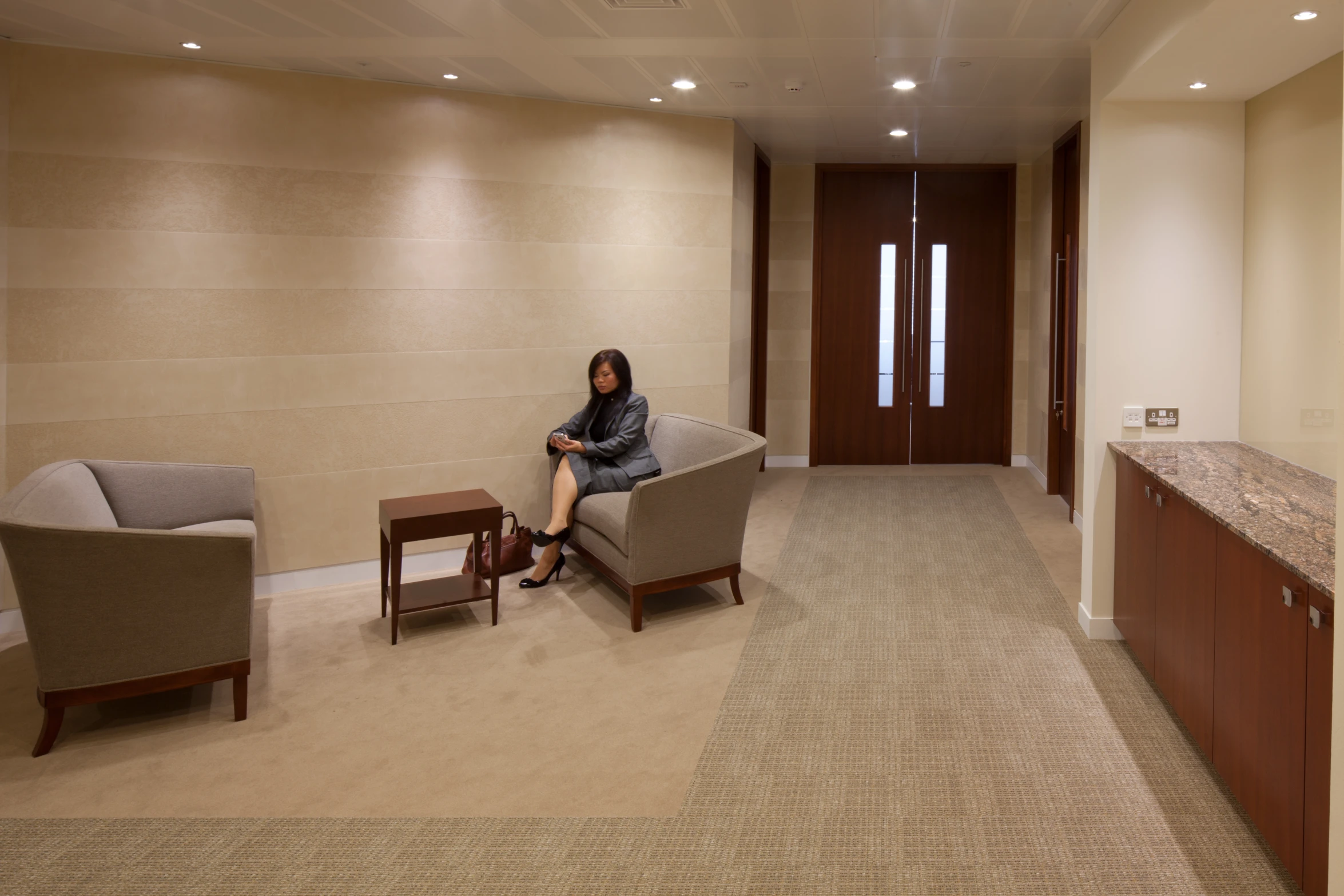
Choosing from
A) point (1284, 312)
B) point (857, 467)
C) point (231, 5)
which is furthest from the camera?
point (857, 467)

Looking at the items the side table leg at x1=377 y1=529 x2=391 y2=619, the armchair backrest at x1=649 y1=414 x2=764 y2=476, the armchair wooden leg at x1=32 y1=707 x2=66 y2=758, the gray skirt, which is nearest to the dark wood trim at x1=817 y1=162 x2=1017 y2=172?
the armchair backrest at x1=649 y1=414 x2=764 y2=476

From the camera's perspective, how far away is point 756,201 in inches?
333

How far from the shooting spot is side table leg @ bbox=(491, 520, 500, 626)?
487 cm

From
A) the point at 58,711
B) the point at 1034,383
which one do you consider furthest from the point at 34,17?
the point at 1034,383

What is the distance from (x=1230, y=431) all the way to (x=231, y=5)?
4.74 metres

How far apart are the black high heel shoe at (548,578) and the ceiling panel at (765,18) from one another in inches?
117

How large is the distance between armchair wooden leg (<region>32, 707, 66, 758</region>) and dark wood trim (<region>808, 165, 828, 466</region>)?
692 cm

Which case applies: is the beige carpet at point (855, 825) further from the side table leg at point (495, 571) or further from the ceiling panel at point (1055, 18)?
the ceiling panel at point (1055, 18)

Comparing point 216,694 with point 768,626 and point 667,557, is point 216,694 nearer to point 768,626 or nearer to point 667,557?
point 667,557

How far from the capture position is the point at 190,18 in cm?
442

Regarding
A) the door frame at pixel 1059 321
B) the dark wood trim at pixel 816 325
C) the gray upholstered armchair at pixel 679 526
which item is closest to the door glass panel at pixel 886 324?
the dark wood trim at pixel 816 325

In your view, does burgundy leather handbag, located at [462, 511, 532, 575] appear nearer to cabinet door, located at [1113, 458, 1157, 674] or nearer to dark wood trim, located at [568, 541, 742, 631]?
dark wood trim, located at [568, 541, 742, 631]

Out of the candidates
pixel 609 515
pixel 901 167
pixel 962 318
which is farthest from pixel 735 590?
pixel 901 167

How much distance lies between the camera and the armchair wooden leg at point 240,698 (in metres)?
3.82
